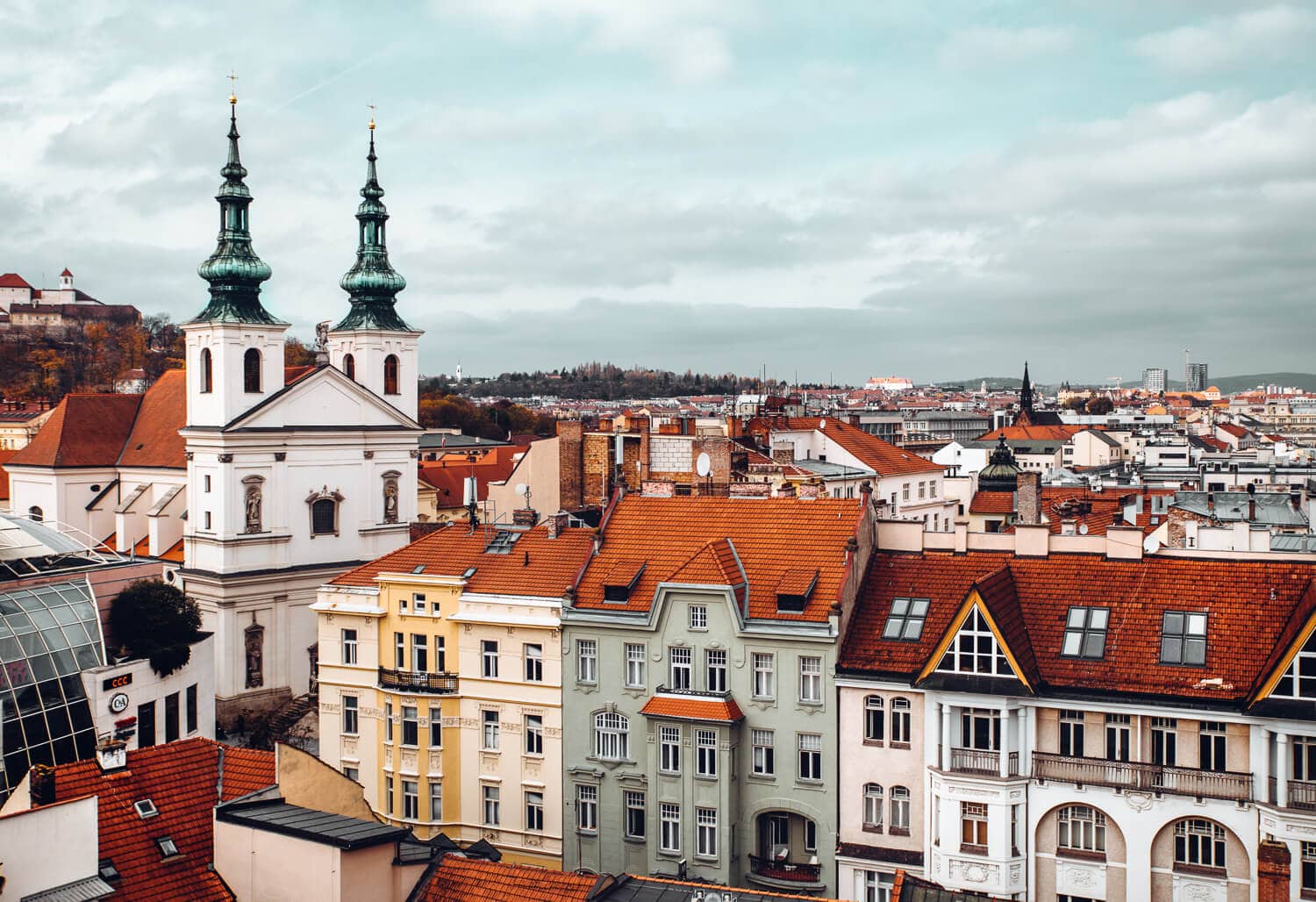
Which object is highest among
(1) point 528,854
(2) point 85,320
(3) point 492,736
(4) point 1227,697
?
(2) point 85,320

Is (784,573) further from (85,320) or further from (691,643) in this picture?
(85,320)

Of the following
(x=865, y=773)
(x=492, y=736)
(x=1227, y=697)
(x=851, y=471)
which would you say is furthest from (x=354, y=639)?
(x=851, y=471)

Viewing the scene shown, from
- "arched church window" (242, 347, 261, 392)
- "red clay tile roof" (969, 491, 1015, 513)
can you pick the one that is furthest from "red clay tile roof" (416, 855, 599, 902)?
"red clay tile roof" (969, 491, 1015, 513)

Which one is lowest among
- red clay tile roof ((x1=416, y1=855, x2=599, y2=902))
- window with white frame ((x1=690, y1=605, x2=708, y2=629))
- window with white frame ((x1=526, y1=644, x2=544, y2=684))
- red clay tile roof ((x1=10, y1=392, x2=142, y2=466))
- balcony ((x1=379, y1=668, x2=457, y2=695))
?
red clay tile roof ((x1=416, y1=855, x2=599, y2=902))

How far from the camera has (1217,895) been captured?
27953 mm

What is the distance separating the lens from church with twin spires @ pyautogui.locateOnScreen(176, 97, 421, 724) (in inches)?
2382

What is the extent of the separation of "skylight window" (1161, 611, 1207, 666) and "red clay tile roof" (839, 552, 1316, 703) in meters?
0.17

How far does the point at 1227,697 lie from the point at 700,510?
15007 millimetres

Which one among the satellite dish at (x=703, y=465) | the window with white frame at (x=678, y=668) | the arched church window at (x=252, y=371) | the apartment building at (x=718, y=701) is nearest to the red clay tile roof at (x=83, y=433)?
the arched church window at (x=252, y=371)

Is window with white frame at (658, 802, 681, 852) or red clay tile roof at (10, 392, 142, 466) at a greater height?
red clay tile roof at (10, 392, 142, 466)

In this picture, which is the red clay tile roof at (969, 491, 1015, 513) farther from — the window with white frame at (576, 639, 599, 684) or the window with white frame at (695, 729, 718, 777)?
the window with white frame at (695, 729, 718, 777)

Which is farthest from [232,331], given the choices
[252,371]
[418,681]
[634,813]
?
[634,813]

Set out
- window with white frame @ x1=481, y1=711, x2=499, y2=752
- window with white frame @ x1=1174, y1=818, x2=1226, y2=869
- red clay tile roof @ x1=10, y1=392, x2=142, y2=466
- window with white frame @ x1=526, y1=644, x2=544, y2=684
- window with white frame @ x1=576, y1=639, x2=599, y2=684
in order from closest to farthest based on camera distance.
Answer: window with white frame @ x1=1174, y1=818, x2=1226, y2=869 → window with white frame @ x1=576, y1=639, x2=599, y2=684 → window with white frame @ x1=526, y1=644, x2=544, y2=684 → window with white frame @ x1=481, y1=711, x2=499, y2=752 → red clay tile roof @ x1=10, y1=392, x2=142, y2=466

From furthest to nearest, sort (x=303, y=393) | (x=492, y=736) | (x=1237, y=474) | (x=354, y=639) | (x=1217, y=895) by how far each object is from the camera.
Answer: (x=1237, y=474), (x=303, y=393), (x=354, y=639), (x=492, y=736), (x=1217, y=895)
